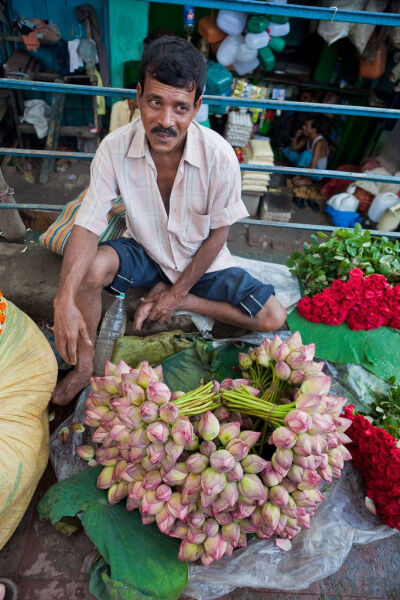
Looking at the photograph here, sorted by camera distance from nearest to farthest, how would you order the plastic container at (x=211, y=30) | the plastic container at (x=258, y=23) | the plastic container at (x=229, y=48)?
the plastic container at (x=258, y=23), the plastic container at (x=211, y=30), the plastic container at (x=229, y=48)

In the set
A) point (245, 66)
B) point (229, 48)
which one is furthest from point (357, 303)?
point (245, 66)

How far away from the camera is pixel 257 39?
5.07 metres

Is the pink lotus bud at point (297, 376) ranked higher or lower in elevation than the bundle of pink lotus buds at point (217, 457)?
higher

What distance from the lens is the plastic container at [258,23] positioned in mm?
4883

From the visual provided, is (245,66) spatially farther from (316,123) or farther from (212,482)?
(212,482)

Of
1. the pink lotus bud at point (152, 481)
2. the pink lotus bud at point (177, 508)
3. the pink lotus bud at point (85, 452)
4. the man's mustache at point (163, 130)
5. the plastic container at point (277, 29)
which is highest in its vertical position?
the man's mustache at point (163, 130)

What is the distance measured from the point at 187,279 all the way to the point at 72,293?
0.64 metres

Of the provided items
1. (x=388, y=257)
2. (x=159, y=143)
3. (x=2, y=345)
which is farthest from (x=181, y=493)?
(x=388, y=257)

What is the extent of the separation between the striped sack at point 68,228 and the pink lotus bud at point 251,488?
1.56 meters

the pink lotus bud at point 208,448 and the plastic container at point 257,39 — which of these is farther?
the plastic container at point 257,39

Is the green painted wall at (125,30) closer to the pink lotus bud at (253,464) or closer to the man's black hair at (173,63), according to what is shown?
the man's black hair at (173,63)

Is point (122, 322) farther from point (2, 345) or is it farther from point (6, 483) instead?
point (6, 483)

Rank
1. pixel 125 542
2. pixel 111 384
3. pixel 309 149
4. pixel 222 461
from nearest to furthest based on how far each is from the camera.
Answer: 1. pixel 222 461
2. pixel 125 542
3. pixel 111 384
4. pixel 309 149

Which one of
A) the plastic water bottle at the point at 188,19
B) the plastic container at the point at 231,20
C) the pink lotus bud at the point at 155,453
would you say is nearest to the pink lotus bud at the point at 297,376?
the pink lotus bud at the point at 155,453
